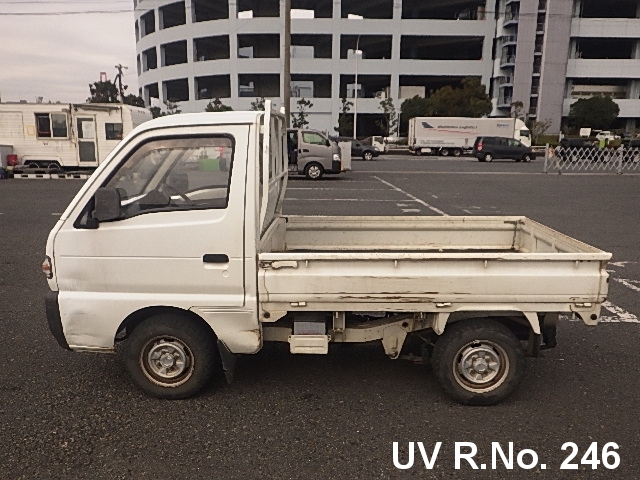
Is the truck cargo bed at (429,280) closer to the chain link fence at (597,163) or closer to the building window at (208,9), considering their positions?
the chain link fence at (597,163)

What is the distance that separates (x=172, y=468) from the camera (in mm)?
2959

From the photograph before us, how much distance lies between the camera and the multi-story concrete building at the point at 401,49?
187ft

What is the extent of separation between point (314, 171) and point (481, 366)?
1650 centimetres

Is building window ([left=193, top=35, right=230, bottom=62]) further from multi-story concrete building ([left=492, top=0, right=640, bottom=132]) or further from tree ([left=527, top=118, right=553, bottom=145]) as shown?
tree ([left=527, top=118, right=553, bottom=145])

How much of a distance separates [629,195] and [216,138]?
53.5ft

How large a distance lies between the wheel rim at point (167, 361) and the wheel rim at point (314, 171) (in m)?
16.3

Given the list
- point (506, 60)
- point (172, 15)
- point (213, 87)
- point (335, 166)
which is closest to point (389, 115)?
point (506, 60)

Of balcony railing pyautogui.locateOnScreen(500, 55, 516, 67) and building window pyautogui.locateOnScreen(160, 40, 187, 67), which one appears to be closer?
balcony railing pyautogui.locateOnScreen(500, 55, 516, 67)

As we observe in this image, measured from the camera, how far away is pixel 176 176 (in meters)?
3.63

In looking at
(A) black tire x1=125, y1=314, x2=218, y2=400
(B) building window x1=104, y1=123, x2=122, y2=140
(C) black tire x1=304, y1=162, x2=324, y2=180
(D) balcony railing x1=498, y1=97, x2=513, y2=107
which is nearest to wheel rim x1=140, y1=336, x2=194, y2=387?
(A) black tire x1=125, y1=314, x2=218, y2=400

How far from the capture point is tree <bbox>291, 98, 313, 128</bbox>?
55934 millimetres

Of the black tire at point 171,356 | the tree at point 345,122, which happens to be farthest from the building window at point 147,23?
the black tire at point 171,356

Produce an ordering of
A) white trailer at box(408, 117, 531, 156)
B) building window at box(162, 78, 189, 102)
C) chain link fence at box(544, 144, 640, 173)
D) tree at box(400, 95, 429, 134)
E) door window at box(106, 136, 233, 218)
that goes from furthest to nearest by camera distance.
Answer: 1. building window at box(162, 78, 189, 102)
2. tree at box(400, 95, 429, 134)
3. white trailer at box(408, 117, 531, 156)
4. chain link fence at box(544, 144, 640, 173)
5. door window at box(106, 136, 233, 218)

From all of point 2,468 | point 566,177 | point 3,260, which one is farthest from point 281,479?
point 566,177
